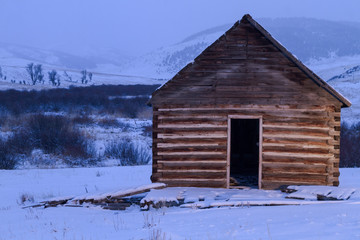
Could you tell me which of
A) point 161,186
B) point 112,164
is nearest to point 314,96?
point 161,186

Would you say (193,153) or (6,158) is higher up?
(193,153)

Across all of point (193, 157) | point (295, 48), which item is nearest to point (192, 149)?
point (193, 157)

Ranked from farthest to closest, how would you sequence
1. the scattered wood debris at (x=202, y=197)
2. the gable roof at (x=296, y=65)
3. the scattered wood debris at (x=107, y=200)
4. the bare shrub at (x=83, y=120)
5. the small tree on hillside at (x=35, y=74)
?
the small tree on hillside at (x=35, y=74) < the bare shrub at (x=83, y=120) < the gable roof at (x=296, y=65) < the scattered wood debris at (x=107, y=200) < the scattered wood debris at (x=202, y=197)

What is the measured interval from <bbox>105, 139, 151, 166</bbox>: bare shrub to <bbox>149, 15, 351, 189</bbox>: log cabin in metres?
8.75

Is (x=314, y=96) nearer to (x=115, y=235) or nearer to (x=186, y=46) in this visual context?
(x=115, y=235)

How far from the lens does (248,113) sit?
9.54m

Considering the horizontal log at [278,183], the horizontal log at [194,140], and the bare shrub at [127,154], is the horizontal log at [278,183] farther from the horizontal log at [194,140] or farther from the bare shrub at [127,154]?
the bare shrub at [127,154]

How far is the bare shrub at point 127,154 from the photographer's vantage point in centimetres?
1834

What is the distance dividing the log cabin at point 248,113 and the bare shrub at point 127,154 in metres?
8.75

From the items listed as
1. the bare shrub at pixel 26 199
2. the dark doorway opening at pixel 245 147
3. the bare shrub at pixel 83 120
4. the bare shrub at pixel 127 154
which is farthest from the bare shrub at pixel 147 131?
the bare shrub at pixel 26 199

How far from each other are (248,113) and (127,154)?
10255 millimetres

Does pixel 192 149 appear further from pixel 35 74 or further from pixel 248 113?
pixel 35 74

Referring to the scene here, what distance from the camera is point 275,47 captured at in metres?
9.59

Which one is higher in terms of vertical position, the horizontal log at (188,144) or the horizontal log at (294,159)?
the horizontal log at (188,144)
